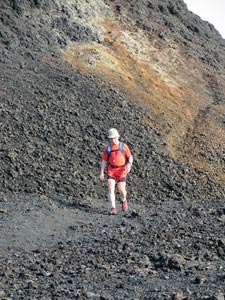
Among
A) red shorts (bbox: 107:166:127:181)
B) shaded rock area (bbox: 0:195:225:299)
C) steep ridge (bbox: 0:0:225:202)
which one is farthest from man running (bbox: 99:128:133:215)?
steep ridge (bbox: 0:0:225:202)

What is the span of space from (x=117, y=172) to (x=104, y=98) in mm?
5582

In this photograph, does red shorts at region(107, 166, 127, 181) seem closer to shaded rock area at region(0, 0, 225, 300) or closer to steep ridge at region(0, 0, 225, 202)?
shaded rock area at region(0, 0, 225, 300)

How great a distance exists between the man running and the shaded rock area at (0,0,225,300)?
424mm

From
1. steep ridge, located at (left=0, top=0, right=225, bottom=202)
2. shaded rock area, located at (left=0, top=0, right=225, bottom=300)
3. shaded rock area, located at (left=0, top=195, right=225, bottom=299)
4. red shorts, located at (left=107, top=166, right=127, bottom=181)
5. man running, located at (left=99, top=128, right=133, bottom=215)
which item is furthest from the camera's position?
steep ridge, located at (left=0, top=0, right=225, bottom=202)

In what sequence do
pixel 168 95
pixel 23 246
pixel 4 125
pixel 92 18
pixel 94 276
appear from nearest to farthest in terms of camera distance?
pixel 94 276
pixel 23 246
pixel 4 125
pixel 168 95
pixel 92 18

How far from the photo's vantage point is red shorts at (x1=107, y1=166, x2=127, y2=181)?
45.0ft

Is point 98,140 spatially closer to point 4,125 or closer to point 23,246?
point 4,125

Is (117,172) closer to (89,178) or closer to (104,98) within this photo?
(89,178)

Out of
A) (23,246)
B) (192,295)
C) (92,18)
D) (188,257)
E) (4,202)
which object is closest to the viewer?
(192,295)

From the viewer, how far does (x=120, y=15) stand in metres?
25.8

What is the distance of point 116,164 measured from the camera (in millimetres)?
13617

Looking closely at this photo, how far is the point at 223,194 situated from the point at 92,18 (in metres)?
9.60

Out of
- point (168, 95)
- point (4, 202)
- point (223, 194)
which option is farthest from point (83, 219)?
point (168, 95)

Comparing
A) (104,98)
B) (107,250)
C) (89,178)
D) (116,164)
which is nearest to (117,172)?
(116,164)
